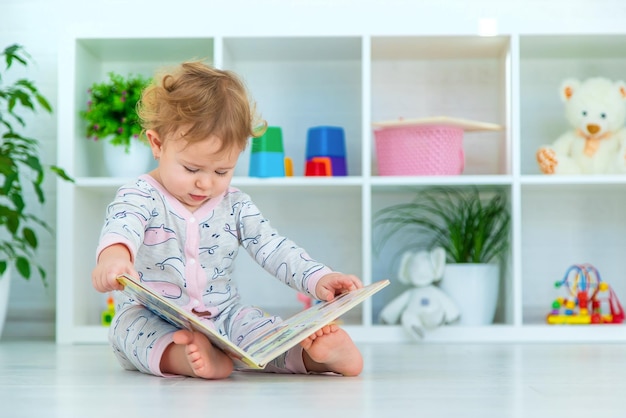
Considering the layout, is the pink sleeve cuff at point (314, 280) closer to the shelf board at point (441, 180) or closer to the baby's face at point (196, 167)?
the baby's face at point (196, 167)

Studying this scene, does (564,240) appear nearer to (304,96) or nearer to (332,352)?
(304,96)

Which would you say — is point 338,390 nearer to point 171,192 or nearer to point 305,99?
point 171,192

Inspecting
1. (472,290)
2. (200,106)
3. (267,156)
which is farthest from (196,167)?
(472,290)

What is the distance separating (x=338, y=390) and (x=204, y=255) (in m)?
0.45

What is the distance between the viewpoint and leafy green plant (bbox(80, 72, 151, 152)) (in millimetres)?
2355

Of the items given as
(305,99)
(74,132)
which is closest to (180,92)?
(74,132)

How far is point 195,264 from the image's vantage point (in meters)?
1.61

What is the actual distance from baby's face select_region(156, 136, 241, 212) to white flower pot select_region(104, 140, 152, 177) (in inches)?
33.4

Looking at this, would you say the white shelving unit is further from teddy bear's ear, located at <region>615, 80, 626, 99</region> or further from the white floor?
the white floor

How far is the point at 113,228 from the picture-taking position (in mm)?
1402

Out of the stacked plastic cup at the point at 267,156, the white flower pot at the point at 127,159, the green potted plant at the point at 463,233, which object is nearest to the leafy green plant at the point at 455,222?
the green potted plant at the point at 463,233

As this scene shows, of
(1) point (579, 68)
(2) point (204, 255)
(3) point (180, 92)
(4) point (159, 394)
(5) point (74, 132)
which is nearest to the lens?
(4) point (159, 394)

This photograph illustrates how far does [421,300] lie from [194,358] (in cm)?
104

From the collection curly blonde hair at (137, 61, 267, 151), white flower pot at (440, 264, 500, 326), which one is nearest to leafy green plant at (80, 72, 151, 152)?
curly blonde hair at (137, 61, 267, 151)
